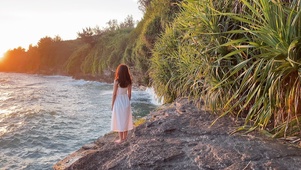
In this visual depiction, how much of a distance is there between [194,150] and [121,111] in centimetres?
255

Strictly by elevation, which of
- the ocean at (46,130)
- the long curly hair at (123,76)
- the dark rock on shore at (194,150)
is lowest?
the ocean at (46,130)

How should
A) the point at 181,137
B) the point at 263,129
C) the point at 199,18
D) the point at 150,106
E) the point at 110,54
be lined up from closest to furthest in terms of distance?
1. the point at 263,129
2. the point at 181,137
3. the point at 199,18
4. the point at 150,106
5. the point at 110,54

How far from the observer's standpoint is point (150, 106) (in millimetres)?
12281

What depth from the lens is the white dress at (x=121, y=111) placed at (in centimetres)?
575

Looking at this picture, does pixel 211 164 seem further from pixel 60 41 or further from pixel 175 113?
pixel 60 41

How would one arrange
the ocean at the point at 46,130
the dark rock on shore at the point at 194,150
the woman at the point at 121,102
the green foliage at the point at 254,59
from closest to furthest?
the dark rock on shore at the point at 194,150 → the green foliage at the point at 254,59 → the woman at the point at 121,102 → the ocean at the point at 46,130

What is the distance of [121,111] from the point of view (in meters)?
5.84

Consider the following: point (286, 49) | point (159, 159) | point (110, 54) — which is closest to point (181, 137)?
point (159, 159)

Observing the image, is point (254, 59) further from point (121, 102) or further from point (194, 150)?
point (121, 102)

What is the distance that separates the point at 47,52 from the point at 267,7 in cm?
5429

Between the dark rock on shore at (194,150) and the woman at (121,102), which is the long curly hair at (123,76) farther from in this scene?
the dark rock on shore at (194,150)

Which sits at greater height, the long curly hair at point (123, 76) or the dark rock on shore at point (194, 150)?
the long curly hair at point (123, 76)

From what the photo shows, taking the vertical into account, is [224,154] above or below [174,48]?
below

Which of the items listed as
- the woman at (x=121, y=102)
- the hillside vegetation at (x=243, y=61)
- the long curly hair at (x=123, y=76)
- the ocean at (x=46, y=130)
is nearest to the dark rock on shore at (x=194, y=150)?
the hillside vegetation at (x=243, y=61)
